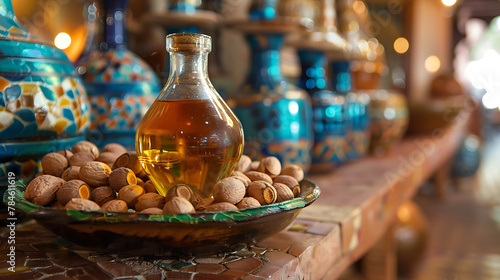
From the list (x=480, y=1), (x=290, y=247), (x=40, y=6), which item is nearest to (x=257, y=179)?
(x=290, y=247)

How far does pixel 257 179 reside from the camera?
1.37 feet

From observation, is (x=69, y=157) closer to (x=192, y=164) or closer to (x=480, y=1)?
(x=192, y=164)

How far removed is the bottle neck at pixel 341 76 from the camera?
1116mm

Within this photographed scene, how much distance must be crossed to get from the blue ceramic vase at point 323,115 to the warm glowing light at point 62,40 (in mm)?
504

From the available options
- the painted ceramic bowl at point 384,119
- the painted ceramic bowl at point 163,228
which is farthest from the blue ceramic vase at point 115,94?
the painted ceramic bowl at point 384,119

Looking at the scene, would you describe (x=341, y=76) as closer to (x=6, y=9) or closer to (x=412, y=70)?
(x=6, y=9)

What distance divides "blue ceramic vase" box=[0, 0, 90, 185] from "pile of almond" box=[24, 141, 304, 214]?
0.20 feet

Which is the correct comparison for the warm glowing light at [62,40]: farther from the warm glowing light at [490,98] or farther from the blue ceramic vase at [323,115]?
the warm glowing light at [490,98]

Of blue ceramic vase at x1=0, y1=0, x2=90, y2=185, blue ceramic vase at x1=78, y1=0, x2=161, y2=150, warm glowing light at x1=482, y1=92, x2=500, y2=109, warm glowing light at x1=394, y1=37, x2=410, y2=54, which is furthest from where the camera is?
warm glowing light at x1=394, y1=37, x2=410, y2=54

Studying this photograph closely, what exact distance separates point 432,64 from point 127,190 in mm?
3034

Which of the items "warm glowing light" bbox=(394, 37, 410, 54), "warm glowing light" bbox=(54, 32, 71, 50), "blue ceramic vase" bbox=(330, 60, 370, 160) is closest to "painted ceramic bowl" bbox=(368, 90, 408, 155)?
"blue ceramic vase" bbox=(330, 60, 370, 160)

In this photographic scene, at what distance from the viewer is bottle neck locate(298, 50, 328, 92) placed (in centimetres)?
99

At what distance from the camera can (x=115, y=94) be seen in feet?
2.26

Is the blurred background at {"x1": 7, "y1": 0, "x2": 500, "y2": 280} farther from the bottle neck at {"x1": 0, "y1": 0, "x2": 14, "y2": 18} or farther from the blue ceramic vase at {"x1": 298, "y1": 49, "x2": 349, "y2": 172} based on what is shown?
the bottle neck at {"x1": 0, "y1": 0, "x2": 14, "y2": 18}
